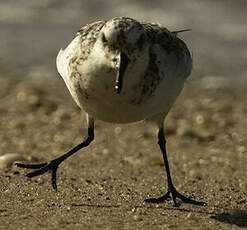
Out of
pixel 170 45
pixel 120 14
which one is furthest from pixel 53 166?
pixel 120 14

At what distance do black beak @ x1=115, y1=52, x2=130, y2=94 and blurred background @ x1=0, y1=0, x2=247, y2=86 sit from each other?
6.53 m

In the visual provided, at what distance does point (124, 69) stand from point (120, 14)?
10972 mm

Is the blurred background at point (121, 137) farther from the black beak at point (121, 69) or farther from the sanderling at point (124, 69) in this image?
the black beak at point (121, 69)

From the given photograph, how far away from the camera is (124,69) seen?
457 cm

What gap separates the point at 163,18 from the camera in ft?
50.0

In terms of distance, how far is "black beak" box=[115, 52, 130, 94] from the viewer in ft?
14.9

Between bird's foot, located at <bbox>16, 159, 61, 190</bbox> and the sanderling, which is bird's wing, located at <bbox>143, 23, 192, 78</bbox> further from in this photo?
bird's foot, located at <bbox>16, 159, 61, 190</bbox>

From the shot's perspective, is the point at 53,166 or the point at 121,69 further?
the point at 53,166

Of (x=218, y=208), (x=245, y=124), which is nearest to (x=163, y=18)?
(x=245, y=124)

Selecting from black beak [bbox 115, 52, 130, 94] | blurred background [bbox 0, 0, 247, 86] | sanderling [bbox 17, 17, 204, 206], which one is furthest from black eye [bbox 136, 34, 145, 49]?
blurred background [bbox 0, 0, 247, 86]

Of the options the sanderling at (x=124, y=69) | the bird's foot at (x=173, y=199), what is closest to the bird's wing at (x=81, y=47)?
the sanderling at (x=124, y=69)

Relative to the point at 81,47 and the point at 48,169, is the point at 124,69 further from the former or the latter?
the point at 48,169

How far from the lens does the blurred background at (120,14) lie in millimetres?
11875

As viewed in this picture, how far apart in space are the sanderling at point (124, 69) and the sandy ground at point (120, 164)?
0.77 meters
